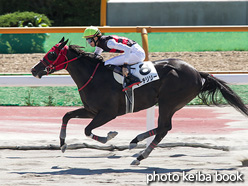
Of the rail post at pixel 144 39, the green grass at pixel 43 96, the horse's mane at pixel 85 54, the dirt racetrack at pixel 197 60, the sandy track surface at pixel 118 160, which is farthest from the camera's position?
the green grass at pixel 43 96

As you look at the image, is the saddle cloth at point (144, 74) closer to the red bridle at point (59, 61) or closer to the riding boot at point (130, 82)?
the riding boot at point (130, 82)

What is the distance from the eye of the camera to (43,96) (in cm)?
1145

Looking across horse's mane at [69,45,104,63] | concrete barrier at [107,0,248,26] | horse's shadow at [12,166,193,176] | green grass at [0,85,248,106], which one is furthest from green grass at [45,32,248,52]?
concrete barrier at [107,0,248,26]

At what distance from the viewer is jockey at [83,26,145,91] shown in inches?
276

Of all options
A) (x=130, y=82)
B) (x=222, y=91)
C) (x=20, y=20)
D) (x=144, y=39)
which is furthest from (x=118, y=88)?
(x=20, y=20)

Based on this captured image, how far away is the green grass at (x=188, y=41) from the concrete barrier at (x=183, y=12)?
4920 millimetres

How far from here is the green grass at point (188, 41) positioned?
10.4 m

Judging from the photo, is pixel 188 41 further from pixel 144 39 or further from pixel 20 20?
pixel 20 20

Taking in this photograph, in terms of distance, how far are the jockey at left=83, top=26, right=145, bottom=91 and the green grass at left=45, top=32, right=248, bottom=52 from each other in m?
2.97

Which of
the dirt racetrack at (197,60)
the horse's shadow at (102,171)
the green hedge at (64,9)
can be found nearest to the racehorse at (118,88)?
the horse's shadow at (102,171)

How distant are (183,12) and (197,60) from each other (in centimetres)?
431

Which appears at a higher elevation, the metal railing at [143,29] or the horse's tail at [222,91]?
the metal railing at [143,29]

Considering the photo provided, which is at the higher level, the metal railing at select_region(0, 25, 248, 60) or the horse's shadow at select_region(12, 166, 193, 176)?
the metal railing at select_region(0, 25, 248, 60)

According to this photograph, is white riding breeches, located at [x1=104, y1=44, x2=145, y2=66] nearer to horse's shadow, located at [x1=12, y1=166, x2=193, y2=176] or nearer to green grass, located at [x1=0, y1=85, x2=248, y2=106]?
horse's shadow, located at [x1=12, y1=166, x2=193, y2=176]
